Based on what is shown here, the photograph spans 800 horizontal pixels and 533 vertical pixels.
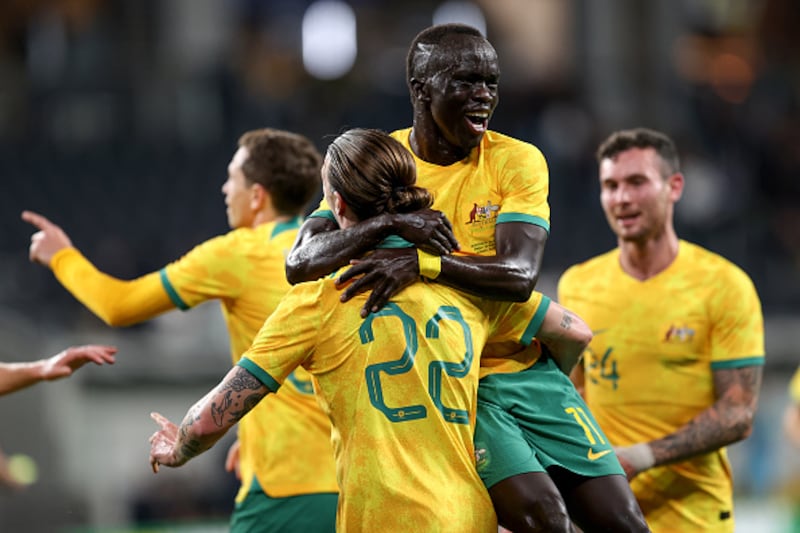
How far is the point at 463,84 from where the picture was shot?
4.29m

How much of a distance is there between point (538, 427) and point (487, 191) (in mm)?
846

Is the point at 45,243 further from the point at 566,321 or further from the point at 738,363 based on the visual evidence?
the point at 738,363

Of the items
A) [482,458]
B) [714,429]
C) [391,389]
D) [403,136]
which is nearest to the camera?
[391,389]

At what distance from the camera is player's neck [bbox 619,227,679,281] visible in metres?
5.70

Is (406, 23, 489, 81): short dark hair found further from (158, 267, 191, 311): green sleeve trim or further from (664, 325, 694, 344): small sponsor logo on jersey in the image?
(664, 325, 694, 344): small sponsor logo on jersey

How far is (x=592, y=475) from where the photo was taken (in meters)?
4.30

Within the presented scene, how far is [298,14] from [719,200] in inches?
328

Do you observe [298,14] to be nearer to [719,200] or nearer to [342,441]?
[719,200]

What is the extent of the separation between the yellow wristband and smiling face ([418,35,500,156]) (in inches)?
22.1

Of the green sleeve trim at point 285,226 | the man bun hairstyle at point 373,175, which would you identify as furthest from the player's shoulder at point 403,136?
the green sleeve trim at point 285,226

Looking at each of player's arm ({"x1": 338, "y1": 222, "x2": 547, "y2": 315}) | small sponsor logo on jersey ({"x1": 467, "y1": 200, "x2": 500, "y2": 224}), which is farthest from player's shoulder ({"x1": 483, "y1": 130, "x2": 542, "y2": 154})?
player's arm ({"x1": 338, "y1": 222, "x2": 547, "y2": 315})

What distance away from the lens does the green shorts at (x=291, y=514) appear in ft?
17.3

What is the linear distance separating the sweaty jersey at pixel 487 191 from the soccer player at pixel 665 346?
42.3 inches

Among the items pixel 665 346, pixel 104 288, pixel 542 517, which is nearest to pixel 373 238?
pixel 542 517
